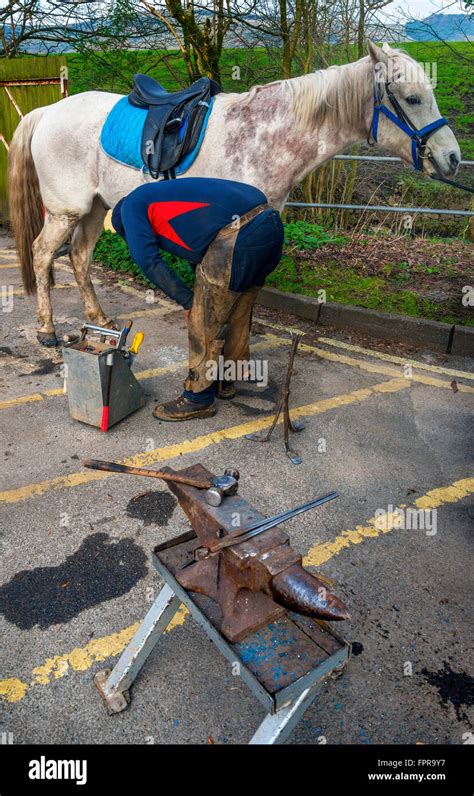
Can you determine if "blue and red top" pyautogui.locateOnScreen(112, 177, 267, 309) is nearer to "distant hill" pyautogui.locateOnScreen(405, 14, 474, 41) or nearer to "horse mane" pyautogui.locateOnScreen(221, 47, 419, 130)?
"horse mane" pyautogui.locateOnScreen(221, 47, 419, 130)

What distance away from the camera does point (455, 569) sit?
299 centimetres

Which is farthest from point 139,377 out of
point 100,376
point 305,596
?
point 305,596

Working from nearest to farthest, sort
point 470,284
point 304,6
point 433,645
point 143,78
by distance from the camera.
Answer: point 433,645 → point 143,78 → point 470,284 → point 304,6

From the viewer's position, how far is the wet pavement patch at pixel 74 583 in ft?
8.54

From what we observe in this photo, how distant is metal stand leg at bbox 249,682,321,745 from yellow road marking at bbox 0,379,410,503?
7.18ft

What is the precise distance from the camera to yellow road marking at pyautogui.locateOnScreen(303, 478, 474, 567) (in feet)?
10.00

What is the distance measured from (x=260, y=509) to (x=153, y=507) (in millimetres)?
636

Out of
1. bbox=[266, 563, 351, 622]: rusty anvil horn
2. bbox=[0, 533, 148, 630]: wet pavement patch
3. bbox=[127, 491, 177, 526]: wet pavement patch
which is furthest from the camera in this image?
bbox=[127, 491, 177, 526]: wet pavement patch

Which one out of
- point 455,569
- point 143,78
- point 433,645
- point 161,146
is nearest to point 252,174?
point 161,146

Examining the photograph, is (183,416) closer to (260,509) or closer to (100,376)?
(100,376)

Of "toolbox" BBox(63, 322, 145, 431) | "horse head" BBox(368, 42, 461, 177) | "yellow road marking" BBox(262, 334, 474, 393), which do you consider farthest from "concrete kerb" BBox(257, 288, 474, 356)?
"toolbox" BBox(63, 322, 145, 431)

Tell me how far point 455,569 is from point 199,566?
5.42 feet

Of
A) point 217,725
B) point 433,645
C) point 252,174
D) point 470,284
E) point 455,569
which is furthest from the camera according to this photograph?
point 470,284
